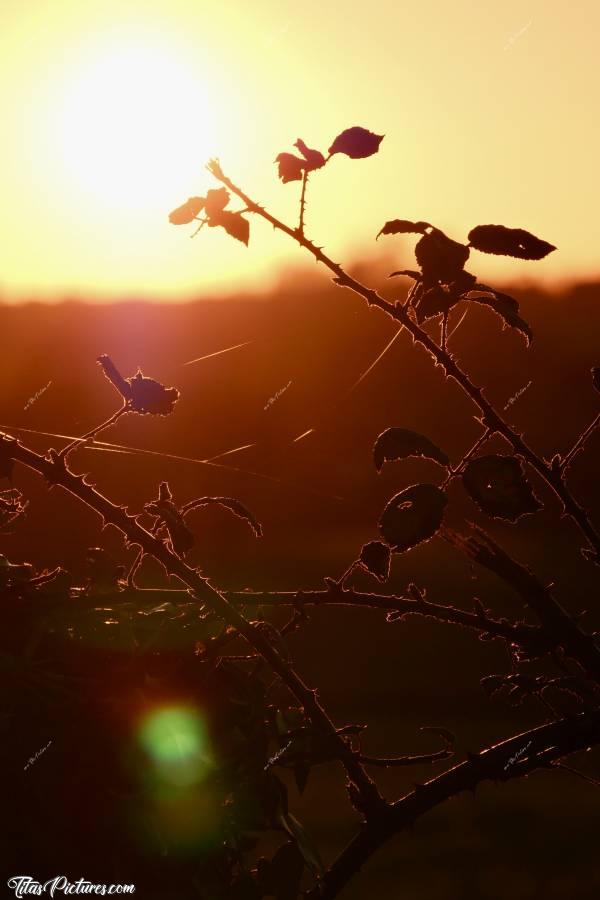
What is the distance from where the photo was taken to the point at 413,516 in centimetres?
117

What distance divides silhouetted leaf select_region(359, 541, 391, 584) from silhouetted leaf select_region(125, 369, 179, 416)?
250 millimetres

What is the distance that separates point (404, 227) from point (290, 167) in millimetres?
144

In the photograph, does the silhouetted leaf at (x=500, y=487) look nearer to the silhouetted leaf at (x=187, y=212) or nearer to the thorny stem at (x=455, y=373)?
the thorny stem at (x=455, y=373)

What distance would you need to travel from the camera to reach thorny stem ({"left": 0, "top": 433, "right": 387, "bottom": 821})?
111cm

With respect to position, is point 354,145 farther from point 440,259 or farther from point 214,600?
point 214,600

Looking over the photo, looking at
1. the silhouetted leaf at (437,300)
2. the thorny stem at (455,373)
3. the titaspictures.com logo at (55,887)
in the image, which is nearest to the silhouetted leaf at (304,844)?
the titaspictures.com logo at (55,887)

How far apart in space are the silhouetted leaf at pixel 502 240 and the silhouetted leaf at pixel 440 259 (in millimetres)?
35

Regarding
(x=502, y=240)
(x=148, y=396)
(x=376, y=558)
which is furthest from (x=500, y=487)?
(x=148, y=396)

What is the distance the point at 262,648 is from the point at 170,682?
5.2 inches

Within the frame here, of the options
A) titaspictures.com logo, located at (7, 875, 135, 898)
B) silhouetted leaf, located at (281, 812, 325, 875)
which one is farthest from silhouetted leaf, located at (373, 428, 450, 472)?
titaspictures.com logo, located at (7, 875, 135, 898)

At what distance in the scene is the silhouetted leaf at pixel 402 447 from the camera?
1.20m

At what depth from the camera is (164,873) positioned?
1.14 metres

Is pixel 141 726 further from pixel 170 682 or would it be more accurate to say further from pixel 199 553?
pixel 199 553

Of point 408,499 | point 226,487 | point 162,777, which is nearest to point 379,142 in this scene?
point 408,499
